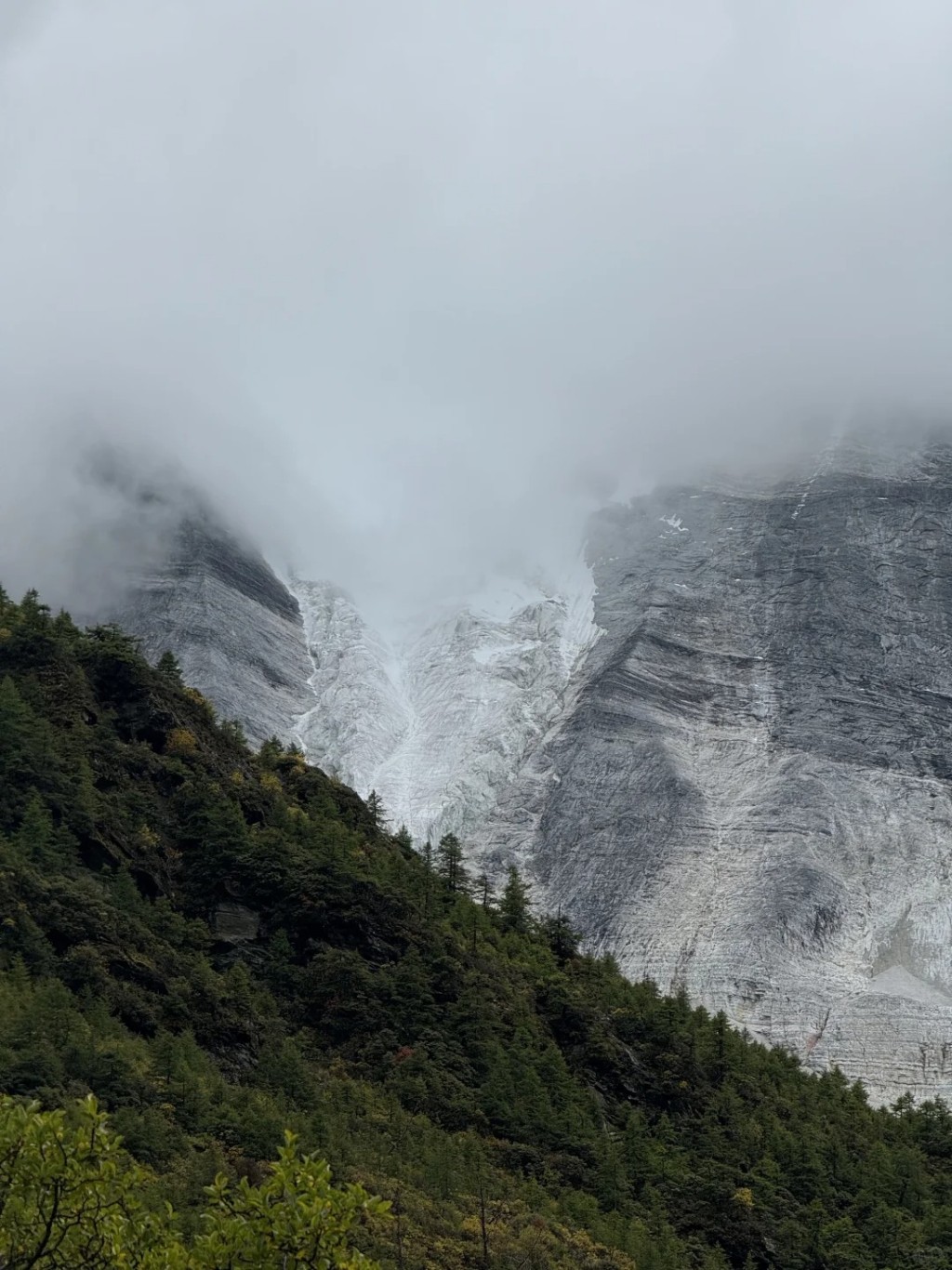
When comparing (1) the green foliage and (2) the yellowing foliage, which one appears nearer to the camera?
(1) the green foliage

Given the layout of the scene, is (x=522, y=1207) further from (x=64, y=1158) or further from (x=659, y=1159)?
(x=64, y=1158)

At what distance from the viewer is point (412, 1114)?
60.2 meters

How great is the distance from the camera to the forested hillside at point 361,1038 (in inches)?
1898

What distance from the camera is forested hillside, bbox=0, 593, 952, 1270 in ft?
158

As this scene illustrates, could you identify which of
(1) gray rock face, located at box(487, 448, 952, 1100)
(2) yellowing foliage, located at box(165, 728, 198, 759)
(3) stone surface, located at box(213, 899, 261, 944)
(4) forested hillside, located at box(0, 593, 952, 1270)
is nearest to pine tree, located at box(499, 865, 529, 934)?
(4) forested hillside, located at box(0, 593, 952, 1270)

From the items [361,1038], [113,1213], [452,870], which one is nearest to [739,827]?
[452,870]

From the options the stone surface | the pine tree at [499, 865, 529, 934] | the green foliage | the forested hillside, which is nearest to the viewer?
the green foliage

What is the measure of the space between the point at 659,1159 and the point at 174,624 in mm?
146072

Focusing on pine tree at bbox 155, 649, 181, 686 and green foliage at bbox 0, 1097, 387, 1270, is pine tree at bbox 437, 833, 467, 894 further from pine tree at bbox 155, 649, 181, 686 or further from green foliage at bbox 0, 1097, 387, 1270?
green foliage at bbox 0, 1097, 387, 1270

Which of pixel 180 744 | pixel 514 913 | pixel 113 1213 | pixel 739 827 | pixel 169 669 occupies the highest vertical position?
pixel 739 827

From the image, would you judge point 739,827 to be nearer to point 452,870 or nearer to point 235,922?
point 452,870

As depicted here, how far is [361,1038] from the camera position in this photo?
66125 millimetres

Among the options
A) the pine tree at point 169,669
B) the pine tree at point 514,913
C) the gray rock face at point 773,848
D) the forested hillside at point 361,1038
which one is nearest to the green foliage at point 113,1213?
the forested hillside at point 361,1038

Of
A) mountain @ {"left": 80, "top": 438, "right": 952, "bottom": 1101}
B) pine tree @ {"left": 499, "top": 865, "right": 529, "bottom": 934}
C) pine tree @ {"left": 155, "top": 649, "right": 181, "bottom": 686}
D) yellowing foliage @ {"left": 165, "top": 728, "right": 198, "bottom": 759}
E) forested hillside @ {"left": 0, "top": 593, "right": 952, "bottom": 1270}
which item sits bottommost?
forested hillside @ {"left": 0, "top": 593, "right": 952, "bottom": 1270}
